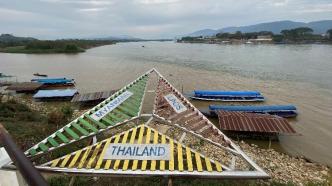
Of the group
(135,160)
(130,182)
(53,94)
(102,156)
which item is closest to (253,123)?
(130,182)

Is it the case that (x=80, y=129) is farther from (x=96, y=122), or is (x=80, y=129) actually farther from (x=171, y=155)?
(x=171, y=155)

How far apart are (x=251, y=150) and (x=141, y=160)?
9.50 m

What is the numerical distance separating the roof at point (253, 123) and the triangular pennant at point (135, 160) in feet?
31.4

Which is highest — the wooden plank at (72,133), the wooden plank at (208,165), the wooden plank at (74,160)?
the wooden plank at (72,133)

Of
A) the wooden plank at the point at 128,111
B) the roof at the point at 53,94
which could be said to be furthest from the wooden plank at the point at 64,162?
the roof at the point at 53,94

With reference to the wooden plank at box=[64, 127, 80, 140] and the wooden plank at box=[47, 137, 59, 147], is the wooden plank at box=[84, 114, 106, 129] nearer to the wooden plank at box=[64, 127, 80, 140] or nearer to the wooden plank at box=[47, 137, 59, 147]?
the wooden plank at box=[64, 127, 80, 140]

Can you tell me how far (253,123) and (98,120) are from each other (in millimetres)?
10541

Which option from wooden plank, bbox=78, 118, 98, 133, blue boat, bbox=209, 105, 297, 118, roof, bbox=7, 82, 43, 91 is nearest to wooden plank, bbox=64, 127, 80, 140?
wooden plank, bbox=78, 118, 98, 133

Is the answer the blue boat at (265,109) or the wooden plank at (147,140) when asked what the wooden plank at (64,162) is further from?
the blue boat at (265,109)

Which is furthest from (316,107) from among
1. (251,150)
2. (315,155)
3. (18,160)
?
(18,160)

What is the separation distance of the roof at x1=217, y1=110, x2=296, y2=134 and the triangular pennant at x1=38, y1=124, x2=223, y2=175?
9.56 meters

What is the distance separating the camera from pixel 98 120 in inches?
305

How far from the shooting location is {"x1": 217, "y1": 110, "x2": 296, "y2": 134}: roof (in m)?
14.5

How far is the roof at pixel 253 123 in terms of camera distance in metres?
14.5
